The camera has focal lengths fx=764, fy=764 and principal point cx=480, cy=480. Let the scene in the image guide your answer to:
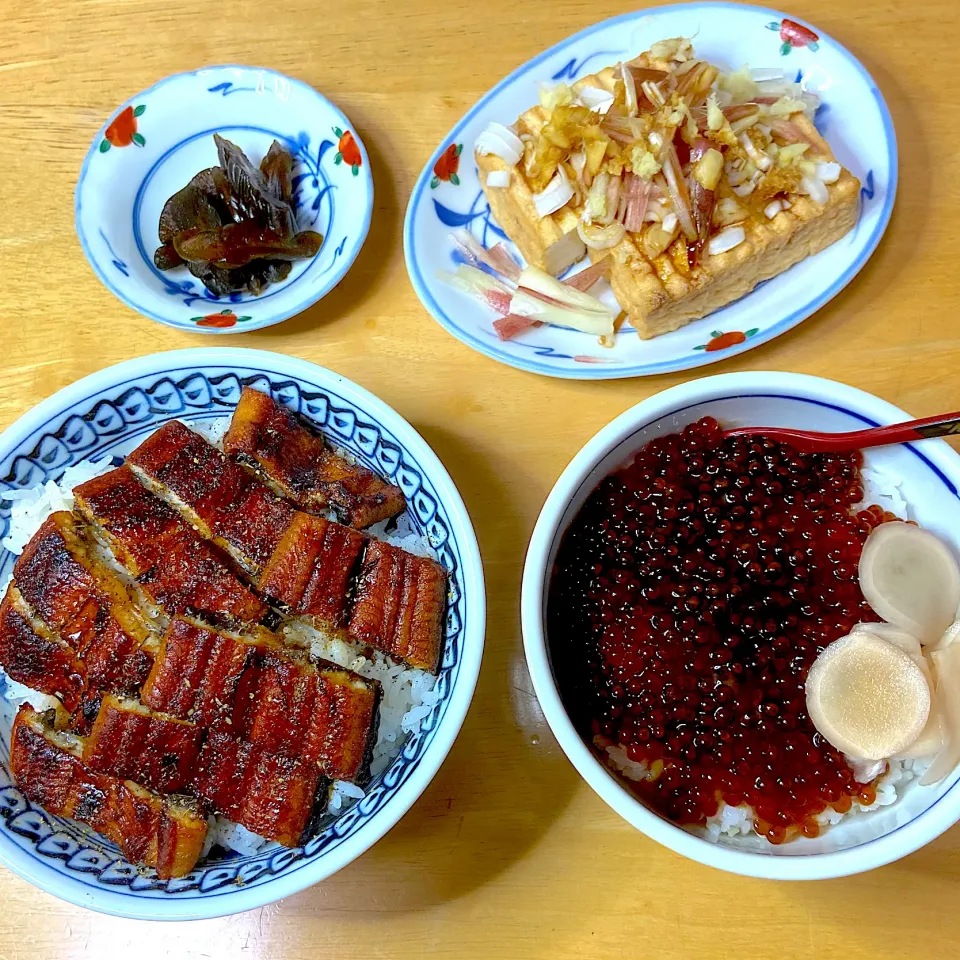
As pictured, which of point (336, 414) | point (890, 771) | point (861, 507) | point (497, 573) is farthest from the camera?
point (497, 573)

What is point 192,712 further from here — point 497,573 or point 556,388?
point 556,388

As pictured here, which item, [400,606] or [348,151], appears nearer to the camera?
[400,606]

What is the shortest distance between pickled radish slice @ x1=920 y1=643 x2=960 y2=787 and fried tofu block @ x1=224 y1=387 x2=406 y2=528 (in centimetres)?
98

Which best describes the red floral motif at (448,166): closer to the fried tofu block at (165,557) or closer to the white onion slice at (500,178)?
the white onion slice at (500,178)

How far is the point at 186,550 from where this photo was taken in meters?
1.43

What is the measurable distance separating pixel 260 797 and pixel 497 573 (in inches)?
24.5

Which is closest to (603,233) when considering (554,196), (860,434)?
(554,196)

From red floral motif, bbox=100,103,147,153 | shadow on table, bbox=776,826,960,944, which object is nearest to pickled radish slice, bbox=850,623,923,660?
shadow on table, bbox=776,826,960,944

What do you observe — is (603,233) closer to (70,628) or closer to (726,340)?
(726,340)

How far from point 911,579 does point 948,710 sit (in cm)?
21

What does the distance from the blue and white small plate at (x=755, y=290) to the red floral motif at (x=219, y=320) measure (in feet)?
1.37

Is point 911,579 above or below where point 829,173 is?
Answer: below

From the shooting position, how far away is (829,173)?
1618 mm

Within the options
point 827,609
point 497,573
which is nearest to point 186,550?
point 497,573
